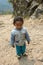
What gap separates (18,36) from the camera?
5.96m

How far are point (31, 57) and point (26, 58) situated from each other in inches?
5.6

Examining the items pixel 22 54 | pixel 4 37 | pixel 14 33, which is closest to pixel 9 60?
pixel 22 54

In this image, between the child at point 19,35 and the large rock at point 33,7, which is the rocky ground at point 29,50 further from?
the large rock at point 33,7

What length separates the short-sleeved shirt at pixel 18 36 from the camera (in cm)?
591

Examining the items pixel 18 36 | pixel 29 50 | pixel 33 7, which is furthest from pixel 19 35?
pixel 33 7

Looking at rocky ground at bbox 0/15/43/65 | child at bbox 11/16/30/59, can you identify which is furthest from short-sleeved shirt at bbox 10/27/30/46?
rocky ground at bbox 0/15/43/65

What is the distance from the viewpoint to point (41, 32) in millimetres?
8531

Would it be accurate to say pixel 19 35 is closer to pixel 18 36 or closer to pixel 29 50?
pixel 18 36

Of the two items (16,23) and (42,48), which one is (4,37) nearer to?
(42,48)

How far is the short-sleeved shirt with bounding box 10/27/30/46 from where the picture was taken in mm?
5910

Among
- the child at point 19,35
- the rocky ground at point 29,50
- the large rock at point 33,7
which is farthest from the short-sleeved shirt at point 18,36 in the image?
the large rock at point 33,7

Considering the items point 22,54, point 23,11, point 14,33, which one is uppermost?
point 14,33

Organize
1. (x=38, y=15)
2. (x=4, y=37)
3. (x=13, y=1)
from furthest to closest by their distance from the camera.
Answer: (x=13, y=1) < (x=38, y=15) < (x=4, y=37)

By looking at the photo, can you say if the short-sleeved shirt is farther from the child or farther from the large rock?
the large rock
